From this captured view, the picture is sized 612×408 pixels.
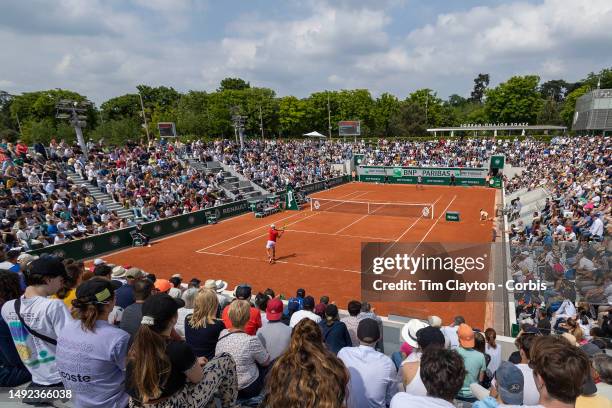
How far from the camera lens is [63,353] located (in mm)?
3268

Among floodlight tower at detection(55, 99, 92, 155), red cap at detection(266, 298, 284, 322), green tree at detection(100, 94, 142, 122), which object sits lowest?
red cap at detection(266, 298, 284, 322)

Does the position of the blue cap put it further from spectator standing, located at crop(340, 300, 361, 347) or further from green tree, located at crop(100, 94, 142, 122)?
green tree, located at crop(100, 94, 142, 122)

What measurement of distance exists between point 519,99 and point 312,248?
79569 mm

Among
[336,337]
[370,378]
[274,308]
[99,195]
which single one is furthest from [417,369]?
[99,195]

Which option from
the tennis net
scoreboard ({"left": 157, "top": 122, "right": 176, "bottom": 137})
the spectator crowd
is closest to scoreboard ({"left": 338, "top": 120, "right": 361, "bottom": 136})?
scoreboard ({"left": 157, "top": 122, "right": 176, "bottom": 137})

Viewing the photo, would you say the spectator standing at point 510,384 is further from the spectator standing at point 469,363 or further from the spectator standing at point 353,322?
the spectator standing at point 353,322

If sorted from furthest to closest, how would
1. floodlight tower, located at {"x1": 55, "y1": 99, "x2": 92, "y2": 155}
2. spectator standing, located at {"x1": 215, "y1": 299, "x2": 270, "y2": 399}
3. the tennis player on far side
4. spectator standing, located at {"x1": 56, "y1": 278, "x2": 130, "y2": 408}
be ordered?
1. floodlight tower, located at {"x1": 55, "y1": 99, "x2": 92, "y2": 155}
2. the tennis player on far side
3. spectator standing, located at {"x1": 215, "y1": 299, "x2": 270, "y2": 399}
4. spectator standing, located at {"x1": 56, "y1": 278, "x2": 130, "y2": 408}

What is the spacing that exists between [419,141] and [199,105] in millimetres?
49506

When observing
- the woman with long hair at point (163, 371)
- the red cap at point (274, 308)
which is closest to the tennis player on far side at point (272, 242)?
the red cap at point (274, 308)

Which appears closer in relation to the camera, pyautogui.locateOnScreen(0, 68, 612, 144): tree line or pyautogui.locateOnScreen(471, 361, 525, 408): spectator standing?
pyautogui.locateOnScreen(471, 361, 525, 408): spectator standing

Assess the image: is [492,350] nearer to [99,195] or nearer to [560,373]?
[560,373]

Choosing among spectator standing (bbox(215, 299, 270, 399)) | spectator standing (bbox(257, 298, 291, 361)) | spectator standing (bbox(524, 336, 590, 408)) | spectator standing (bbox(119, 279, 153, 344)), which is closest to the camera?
spectator standing (bbox(524, 336, 590, 408))

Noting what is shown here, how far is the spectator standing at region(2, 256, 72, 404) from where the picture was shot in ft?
12.3

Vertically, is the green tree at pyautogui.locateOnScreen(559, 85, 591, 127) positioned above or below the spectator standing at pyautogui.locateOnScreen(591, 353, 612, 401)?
above
